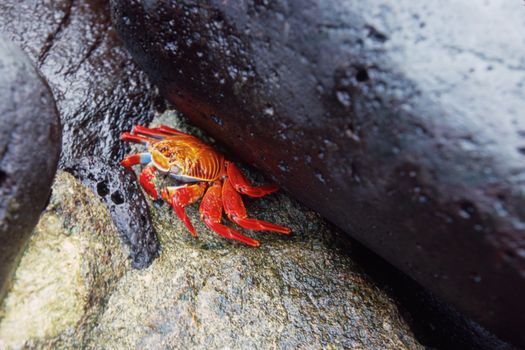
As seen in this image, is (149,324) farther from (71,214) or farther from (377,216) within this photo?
(377,216)

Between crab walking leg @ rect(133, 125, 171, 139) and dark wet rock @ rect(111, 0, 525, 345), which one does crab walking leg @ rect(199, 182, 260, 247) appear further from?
dark wet rock @ rect(111, 0, 525, 345)

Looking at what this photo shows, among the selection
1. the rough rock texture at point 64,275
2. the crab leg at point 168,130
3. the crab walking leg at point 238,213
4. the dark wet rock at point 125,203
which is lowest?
the rough rock texture at point 64,275

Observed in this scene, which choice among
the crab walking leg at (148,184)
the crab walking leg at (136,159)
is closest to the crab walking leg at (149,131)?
the crab walking leg at (136,159)

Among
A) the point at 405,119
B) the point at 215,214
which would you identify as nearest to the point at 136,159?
the point at 215,214

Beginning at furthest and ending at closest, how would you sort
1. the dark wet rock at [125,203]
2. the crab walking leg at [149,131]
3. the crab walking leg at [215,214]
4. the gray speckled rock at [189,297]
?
the crab walking leg at [149,131]
the crab walking leg at [215,214]
the dark wet rock at [125,203]
the gray speckled rock at [189,297]

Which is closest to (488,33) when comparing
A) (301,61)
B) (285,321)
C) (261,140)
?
(301,61)

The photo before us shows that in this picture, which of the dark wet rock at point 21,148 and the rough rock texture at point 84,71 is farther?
the rough rock texture at point 84,71

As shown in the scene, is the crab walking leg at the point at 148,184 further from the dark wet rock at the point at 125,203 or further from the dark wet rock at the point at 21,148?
the dark wet rock at the point at 21,148

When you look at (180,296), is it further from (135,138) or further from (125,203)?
(135,138)
